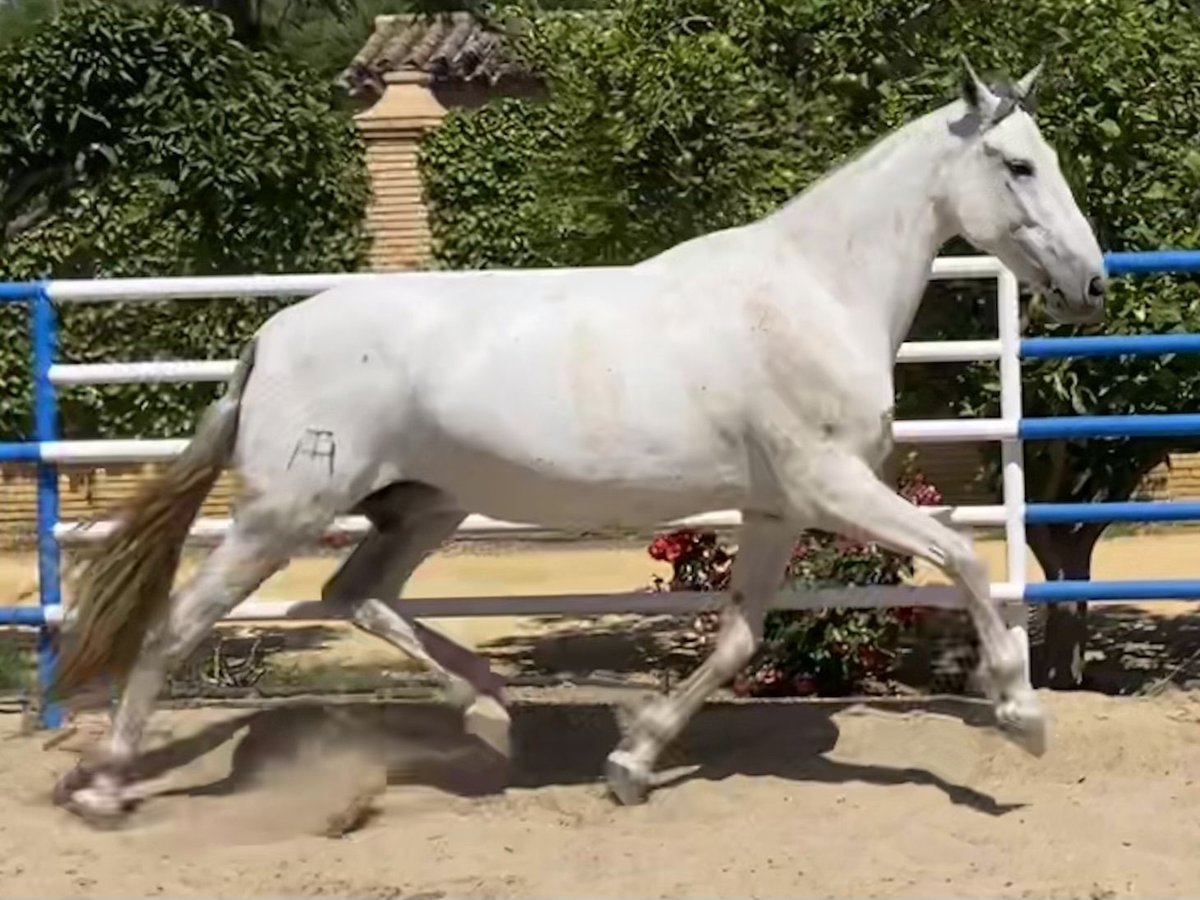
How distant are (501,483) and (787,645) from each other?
1811 millimetres

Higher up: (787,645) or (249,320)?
(249,320)

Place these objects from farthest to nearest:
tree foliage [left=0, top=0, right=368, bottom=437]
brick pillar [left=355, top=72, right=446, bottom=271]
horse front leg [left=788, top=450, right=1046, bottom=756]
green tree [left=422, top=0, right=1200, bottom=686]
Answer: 1. brick pillar [left=355, top=72, right=446, bottom=271]
2. tree foliage [left=0, top=0, right=368, bottom=437]
3. green tree [left=422, top=0, right=1200, bottom=686]
4. horse front leg [left=788, top=450, right=1046, bottom=756]

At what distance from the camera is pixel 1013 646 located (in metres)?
4.42

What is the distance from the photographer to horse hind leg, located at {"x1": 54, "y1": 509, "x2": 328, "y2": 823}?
4547 mm

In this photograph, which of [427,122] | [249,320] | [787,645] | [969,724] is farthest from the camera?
[427,122]

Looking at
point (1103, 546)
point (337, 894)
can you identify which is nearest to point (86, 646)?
point (337, 894)

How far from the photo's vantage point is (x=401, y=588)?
16.5ft

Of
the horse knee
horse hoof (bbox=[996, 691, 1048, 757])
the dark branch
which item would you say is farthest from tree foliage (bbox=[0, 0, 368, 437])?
horse hoof (bbox=[996, 691, 1048, 757])

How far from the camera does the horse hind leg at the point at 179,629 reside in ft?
14.9

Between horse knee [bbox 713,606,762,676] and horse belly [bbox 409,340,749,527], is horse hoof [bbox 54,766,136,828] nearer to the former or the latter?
horse belly [bbox 409,340,749,527]

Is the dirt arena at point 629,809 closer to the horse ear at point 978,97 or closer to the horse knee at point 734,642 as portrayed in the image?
the horse knee at point 734,642

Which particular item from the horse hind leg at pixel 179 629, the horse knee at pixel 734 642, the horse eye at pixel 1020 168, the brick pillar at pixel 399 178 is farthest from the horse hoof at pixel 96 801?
the brick pillar at pixel 399 178

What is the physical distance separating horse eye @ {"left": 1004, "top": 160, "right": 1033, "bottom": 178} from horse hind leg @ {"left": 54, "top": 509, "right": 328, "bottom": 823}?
1.89m

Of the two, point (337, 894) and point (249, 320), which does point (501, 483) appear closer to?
point (337, 894)
